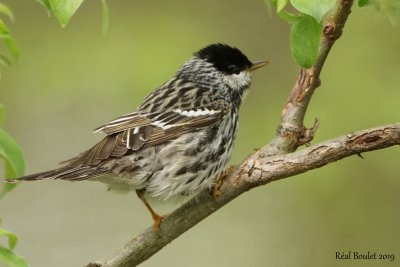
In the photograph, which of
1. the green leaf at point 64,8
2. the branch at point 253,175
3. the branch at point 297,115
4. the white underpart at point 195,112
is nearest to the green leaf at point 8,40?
the green leaf at point 64,8

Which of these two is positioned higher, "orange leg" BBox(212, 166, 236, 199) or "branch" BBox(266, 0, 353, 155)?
"branch" BBox(266, 0, 353, 155)

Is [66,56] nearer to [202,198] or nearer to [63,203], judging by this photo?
[63,203]

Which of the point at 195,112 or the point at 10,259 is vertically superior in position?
the point at 195,112

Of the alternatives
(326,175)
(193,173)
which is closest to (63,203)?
(326,175)

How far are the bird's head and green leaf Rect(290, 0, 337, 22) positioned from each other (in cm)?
279

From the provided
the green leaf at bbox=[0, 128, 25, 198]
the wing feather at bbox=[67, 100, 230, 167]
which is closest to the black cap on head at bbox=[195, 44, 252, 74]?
the wing feather at bbox=[67, 100, 230, 167]

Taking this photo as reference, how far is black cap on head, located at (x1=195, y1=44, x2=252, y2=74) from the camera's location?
245 inches

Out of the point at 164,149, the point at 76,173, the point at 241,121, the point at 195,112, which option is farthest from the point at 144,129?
the point at 241,121

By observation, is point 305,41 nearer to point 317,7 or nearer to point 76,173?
point 317,7

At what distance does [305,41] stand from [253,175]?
991 mm

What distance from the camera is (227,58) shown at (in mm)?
6238

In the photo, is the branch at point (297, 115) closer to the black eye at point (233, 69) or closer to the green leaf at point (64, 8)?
the black eye at point (233, 69)

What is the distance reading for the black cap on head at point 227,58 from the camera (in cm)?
621

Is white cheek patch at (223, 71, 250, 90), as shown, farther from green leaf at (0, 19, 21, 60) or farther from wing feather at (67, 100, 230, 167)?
green leaf at (0, 19, 21, 60)
